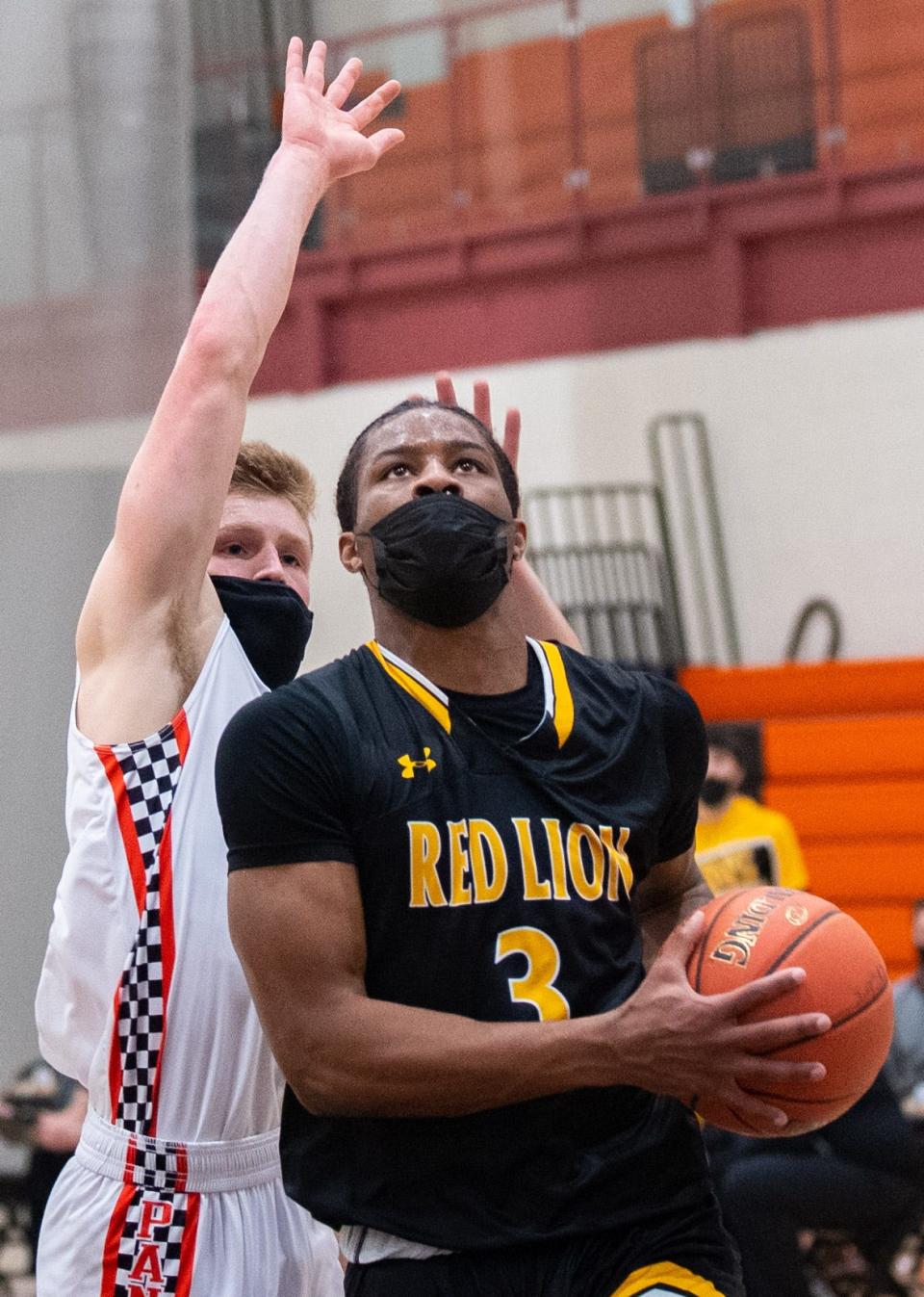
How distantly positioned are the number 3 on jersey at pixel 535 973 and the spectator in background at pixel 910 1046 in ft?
11.7

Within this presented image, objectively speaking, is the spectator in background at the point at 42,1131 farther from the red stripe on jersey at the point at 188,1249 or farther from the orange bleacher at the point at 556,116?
the orange bleacher at the point at 556,116

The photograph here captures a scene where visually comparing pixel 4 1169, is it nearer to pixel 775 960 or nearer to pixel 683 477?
pixel 775 960

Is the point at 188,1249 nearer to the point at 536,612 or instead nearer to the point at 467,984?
the point at 467,984

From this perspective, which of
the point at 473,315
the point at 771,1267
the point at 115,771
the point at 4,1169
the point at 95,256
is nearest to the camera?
the point at 115,771

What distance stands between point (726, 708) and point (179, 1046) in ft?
24.7

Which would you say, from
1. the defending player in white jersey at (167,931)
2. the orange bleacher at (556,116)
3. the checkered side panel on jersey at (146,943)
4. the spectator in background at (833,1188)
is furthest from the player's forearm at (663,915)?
the orange bleacher at (556,116)

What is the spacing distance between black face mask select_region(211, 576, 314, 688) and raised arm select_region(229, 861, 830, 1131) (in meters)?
0.50

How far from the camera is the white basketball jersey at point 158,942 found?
7.61 ft

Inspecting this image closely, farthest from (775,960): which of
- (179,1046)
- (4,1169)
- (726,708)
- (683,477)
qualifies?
(683,477)

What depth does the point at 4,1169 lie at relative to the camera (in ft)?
15.2

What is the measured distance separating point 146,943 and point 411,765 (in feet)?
1.51

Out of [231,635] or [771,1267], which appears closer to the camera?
[231,635]

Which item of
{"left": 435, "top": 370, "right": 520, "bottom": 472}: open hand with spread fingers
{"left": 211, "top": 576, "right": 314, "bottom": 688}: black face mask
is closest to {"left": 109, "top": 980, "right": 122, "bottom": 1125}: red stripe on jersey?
{"left": 211, "top": 576, "right": 314, "bottom": 688}: black face mask

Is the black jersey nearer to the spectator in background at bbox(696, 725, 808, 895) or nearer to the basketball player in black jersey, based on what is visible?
the basketball player in black jersey
